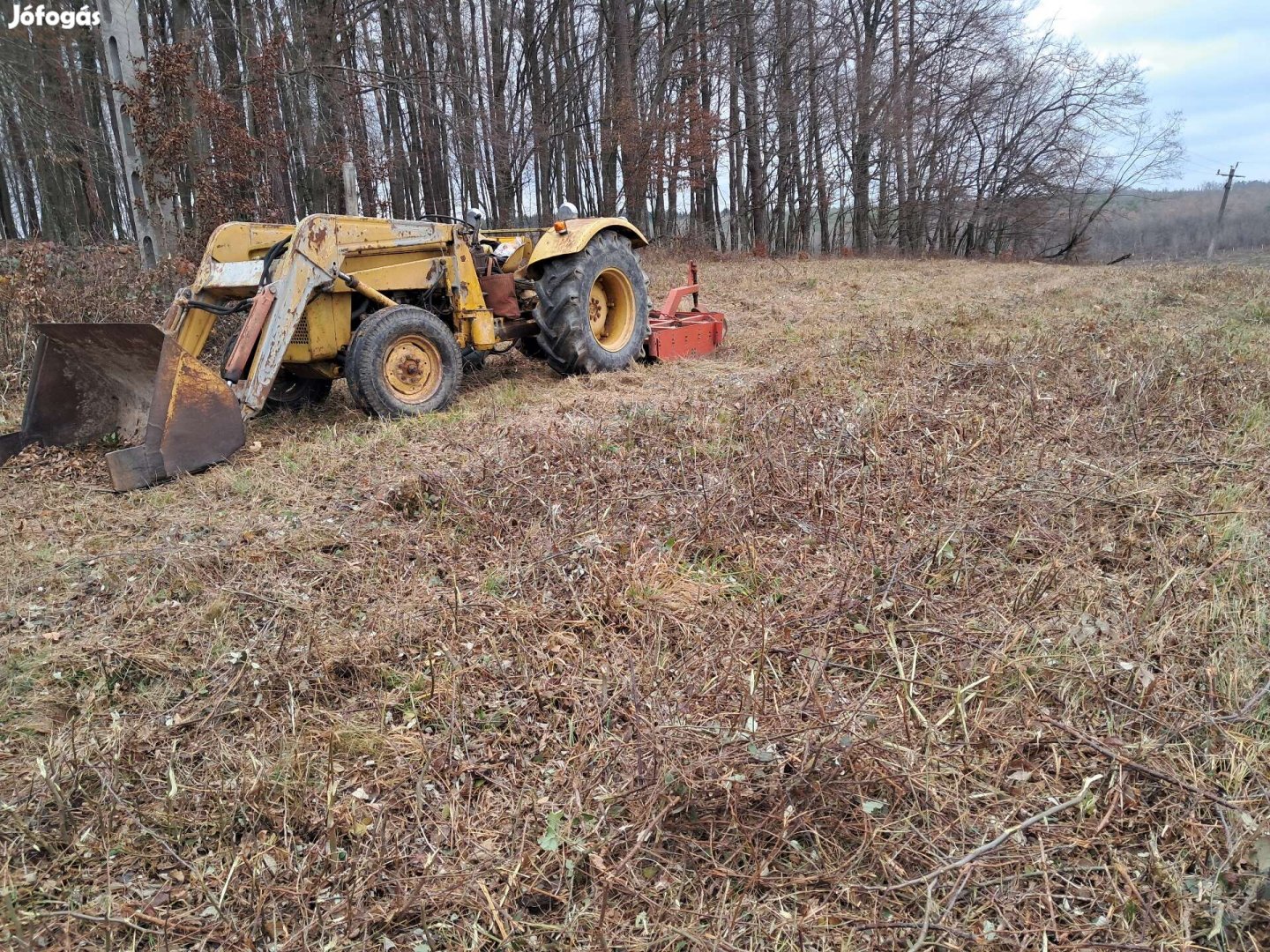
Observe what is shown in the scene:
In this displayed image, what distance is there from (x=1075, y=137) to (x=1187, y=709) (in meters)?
30.5

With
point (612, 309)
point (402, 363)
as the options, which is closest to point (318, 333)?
point (402, 363)

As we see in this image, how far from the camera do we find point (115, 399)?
5.02m

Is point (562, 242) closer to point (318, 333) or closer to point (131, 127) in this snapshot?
point (318, 333)

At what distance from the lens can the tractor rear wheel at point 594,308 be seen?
692 centimetres

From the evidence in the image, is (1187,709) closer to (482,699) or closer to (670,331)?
(482,699)

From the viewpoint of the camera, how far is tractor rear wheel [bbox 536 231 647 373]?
6918 millimetres

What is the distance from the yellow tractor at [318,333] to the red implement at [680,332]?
16.8 inches

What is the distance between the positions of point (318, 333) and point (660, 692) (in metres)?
4.17

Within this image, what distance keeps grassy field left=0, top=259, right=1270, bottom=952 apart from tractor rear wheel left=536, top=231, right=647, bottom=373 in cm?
243

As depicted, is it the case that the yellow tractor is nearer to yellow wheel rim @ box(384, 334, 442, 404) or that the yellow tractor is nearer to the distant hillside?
yellow wheel rim @ box(384, 334, 442, 404)

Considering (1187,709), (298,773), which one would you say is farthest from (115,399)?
(1187,709)

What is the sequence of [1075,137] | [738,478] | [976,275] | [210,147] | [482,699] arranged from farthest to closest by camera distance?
[1075,137] < [976,275] < [210,147] < [738,478] < [482,699]

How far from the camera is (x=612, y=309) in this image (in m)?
7.95

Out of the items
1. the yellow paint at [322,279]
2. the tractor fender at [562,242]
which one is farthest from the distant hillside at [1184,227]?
the yellow paint at [322,279]
